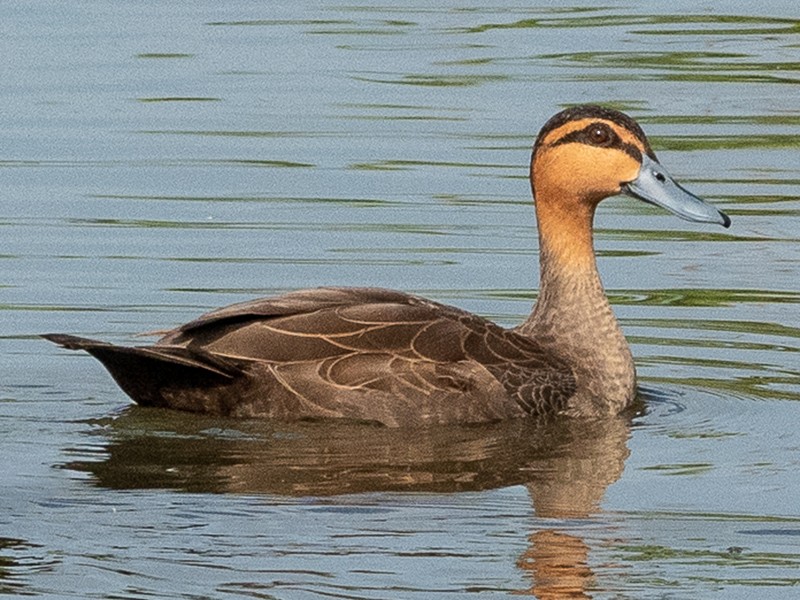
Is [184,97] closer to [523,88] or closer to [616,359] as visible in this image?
[523,88]

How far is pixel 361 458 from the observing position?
10211mm

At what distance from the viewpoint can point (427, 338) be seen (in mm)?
10867

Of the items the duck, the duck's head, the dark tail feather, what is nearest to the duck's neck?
the duck

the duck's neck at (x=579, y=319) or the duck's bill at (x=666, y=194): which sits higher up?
the duck's bill at (x=666, y=194)

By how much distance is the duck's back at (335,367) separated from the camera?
35.0 ft

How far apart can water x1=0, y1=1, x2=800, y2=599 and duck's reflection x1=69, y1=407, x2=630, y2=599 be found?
0.06 ft

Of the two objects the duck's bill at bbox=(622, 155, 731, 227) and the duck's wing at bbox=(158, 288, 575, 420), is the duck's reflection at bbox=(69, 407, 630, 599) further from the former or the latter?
the duck's bill at bbox=(622, 155, 731, 227)

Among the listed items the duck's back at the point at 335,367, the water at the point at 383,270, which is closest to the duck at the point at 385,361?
the duck's back at the point at 335,367

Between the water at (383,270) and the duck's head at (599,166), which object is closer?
the water at (383,270)

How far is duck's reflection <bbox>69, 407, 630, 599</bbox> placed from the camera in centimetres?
972

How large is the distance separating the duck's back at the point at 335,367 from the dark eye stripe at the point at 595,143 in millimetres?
1054

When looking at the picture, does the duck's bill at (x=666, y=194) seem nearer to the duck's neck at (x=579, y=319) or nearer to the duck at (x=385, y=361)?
the duck at (x=385, y=361)

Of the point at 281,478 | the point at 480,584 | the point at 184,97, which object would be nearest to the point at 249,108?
the point at 184,97

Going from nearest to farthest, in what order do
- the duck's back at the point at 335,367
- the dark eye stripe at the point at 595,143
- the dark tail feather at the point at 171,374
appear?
the dark tail feather at the point at 171,374, the duck's back at the point at 335,367, the dark eye stripe at the point at 595,143
